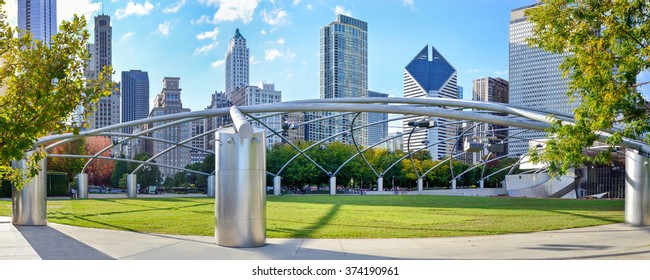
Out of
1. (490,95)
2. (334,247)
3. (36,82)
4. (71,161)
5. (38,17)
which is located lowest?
(334,247)

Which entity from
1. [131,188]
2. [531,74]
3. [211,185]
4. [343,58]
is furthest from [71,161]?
[531,74]

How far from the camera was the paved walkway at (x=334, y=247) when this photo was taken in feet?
37.6

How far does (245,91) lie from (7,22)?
106ft

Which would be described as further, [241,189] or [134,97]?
[134,97]

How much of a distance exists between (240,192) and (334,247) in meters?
2.71

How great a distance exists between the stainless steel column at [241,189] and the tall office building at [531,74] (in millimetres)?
9698

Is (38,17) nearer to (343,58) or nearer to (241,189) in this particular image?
(241,189)

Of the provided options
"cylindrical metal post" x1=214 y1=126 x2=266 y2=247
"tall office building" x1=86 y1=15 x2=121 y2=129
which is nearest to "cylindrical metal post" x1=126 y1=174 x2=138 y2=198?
"tall office building" x1=86 y1=15 x2=121 y2=129

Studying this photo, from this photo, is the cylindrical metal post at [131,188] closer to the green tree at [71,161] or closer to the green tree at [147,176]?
the green tree at [71,161]

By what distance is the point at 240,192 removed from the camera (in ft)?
42.1

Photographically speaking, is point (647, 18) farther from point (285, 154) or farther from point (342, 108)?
point (285, 154)

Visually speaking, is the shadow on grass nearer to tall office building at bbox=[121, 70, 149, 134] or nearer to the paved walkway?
the paved walkway

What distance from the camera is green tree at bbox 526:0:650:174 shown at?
1108 cm
